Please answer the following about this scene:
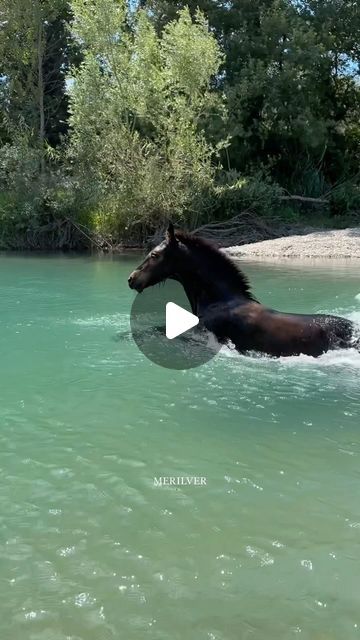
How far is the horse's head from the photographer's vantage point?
9547 millimetres

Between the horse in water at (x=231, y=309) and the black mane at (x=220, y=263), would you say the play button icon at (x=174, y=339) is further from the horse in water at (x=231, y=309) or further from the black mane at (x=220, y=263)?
the black mane at (x=220, y=263)

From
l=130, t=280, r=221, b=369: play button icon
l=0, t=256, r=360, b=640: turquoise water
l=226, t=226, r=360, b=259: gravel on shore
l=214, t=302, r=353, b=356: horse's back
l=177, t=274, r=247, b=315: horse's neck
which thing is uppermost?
l=226, t=226, r=360, b=259: gravel on shore

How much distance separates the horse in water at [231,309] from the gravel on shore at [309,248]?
598 inches

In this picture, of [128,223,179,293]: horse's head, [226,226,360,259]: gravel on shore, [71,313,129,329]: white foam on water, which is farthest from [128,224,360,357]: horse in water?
[226,226,360,259]: gravel on shore

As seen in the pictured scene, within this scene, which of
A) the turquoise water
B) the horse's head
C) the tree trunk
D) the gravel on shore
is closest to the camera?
the turquoise water

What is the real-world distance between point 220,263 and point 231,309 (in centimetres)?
73

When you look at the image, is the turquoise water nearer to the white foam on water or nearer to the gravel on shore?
the white foam on water

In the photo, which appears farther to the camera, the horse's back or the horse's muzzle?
the horse's muzzle

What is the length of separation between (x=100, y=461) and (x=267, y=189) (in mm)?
26516

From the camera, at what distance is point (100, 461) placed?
5332mm

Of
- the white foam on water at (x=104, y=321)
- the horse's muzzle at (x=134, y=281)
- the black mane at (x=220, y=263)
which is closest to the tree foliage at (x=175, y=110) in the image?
the white foam on water at (x=104, y=321)

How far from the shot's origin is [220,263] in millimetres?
9406

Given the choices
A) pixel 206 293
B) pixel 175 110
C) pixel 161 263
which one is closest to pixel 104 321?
pixel 161 263

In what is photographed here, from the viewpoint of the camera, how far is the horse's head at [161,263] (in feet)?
31.3
